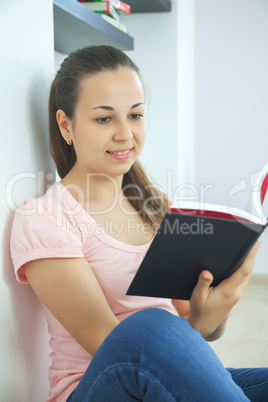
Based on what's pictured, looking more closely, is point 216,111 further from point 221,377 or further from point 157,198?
point 221,377

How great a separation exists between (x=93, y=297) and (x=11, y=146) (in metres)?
0.34

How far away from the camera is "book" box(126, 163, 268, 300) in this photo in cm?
78

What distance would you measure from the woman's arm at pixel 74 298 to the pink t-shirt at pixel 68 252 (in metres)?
0.03

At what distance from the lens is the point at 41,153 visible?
1.13 m

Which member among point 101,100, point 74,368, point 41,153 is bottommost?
point 74,368

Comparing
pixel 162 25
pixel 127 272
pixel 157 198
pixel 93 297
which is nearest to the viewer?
pixel 93 297

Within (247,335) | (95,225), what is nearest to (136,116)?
(95,225)

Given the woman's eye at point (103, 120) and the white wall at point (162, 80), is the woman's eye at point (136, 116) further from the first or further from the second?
the white wall at point (162, 80)

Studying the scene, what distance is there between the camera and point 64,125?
1.12 metres

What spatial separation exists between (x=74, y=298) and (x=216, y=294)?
269 millimetres

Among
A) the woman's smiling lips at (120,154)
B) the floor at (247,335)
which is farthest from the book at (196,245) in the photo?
the floor at (247,335)

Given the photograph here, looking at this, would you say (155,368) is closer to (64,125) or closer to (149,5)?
(64,125)

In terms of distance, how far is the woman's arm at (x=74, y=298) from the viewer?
0.94m

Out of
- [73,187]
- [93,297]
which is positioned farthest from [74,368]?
[73,187]
